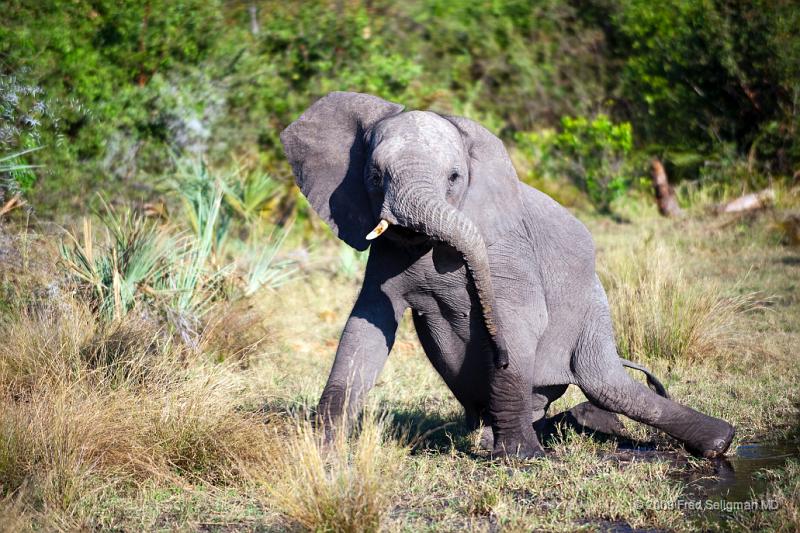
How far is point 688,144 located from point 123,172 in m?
8.96

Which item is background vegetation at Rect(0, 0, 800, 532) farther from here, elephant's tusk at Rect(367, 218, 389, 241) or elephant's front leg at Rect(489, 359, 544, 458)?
elephant's tusk at Rect(367, 218, 389, 241)

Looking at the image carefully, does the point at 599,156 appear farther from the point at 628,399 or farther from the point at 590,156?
the point at 628,399

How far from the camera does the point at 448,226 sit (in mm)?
4695

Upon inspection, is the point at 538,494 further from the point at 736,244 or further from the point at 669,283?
the point at 736,244

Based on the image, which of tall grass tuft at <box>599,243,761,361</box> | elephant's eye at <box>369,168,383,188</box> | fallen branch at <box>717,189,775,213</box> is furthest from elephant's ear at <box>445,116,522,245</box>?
fallen branch at <box>717,189,775,213</box>

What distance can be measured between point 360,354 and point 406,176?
1012 mm

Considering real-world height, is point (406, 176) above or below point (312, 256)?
above

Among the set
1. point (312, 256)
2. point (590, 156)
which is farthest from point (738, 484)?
point (590, 156)

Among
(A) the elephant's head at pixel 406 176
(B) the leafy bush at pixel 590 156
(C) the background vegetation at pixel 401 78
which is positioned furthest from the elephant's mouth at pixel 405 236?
(B) the leafy bush at pixel 590 156

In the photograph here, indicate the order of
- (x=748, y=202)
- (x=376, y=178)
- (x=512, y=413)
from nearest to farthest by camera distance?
(x=376, y=178)
(x=512, y=413)
(x=748, y=202)

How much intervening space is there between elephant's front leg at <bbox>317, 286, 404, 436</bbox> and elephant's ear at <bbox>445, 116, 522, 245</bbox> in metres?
0.66

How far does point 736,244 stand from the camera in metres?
12.2

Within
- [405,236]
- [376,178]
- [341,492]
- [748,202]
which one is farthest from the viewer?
[748,202]

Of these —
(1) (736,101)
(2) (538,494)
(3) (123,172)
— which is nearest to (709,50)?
(1) (736,101)
